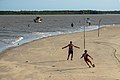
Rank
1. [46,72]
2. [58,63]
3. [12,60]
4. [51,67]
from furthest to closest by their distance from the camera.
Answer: [12,60] < [58,63] < [51,67] < [46,72]

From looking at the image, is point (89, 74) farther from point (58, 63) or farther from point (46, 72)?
point (58, 63)

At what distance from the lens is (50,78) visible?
17266mm

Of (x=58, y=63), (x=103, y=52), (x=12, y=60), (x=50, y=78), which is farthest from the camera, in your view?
(x=103, y=52)

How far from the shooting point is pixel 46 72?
62.0 feet

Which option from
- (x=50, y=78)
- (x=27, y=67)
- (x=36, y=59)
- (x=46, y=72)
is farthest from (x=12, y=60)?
(x=50, y=78)

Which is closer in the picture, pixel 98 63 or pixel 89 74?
pixel 89 74

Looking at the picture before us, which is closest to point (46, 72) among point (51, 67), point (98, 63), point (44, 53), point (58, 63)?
point (51, 67)

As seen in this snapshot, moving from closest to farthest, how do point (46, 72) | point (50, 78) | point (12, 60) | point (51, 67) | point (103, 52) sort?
point (50, 78), point (46, 72), point (51, 67), point (12, 60), point (103, 52)

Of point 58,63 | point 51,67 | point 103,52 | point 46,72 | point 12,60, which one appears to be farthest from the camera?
point 103,52

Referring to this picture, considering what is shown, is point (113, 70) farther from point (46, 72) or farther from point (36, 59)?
point (36, 59)

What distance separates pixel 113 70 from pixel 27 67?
5.74 m

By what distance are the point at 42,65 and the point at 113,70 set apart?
5.05 meters

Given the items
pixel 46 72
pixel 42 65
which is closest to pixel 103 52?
pixel 42 65

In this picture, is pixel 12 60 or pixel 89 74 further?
pixel 12 60
